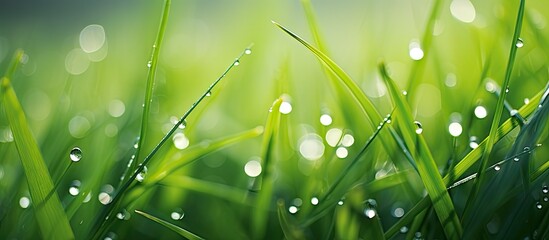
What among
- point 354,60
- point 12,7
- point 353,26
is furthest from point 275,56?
point 12,7

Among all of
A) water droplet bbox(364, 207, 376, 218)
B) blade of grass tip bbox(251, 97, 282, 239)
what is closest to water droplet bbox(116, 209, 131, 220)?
blade of grass tip bbox(251, 97, 282, 239)

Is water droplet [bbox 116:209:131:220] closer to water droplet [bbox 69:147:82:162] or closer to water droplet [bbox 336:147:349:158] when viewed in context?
water droplet [bbox 69:147:82:162]

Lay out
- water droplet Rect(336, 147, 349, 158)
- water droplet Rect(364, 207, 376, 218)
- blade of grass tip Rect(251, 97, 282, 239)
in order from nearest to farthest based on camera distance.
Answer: water droplet Rect(364, 207, 376, 218) → blade of grass tip Rect(251, 97, 282, 239) → water droplet Rect(336, 147, 349, 158)

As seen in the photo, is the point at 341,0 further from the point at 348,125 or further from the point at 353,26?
the point at 348,125

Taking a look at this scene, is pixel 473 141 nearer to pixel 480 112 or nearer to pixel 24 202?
pixel 480 112

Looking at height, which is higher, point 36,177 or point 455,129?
point 455,129

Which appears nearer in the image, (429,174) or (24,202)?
(429,174)

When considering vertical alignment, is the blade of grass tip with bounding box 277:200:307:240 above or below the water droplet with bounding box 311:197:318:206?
below

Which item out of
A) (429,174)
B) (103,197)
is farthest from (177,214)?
(429,174)
